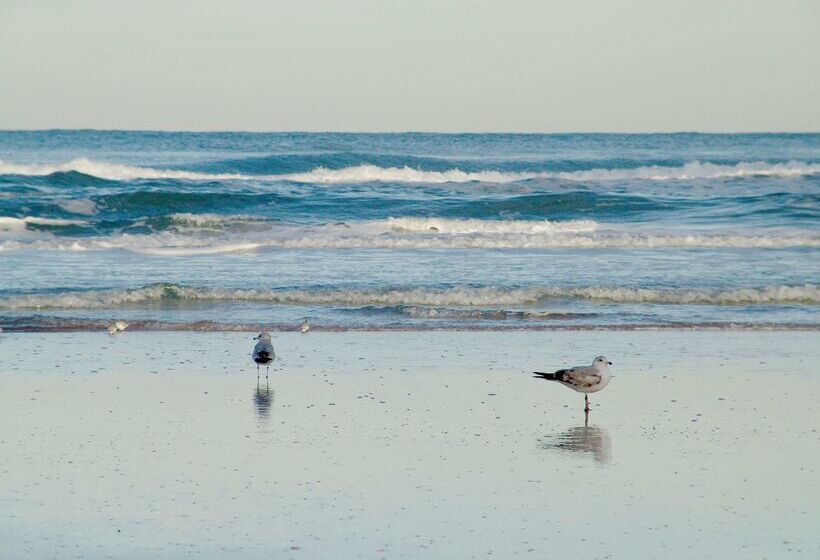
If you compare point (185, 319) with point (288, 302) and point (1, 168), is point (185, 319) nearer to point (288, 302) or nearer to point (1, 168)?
point (288, 302)

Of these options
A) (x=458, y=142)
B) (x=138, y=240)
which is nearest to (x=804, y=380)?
(x=138, y=240)

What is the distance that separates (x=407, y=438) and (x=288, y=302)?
7193 millimetres

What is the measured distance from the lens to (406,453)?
7.71 m

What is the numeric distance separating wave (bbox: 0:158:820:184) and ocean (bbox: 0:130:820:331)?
146 mm

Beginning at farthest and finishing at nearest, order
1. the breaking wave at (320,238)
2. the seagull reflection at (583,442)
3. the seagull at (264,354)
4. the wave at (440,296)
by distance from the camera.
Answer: the breaking wave at (320,238)
the wave at (440,296)
the seagull at (264,354)
the seagull reflection at (583,442)

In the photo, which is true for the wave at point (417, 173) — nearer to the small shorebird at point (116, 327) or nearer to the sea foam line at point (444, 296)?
the sea foam line at point (444, 296)

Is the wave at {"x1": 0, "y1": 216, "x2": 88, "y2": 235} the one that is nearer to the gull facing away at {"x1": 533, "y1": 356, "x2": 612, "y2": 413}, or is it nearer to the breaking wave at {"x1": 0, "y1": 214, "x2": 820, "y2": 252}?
the breaking wave at {"x1": 0, "y1": 214, "x2": 820, "y2": 252}

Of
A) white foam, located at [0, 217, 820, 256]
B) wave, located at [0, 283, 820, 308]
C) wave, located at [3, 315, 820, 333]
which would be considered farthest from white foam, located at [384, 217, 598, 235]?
wave, located at [3, 315, 820, 333]

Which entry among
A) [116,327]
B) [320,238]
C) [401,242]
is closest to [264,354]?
[116,327]

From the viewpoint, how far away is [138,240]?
21.6 m

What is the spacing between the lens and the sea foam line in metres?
15.1

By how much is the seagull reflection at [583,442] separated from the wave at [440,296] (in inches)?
261

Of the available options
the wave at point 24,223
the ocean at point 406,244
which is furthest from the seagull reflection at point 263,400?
the wave at point 24,223

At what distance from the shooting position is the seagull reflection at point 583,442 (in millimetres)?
7816
